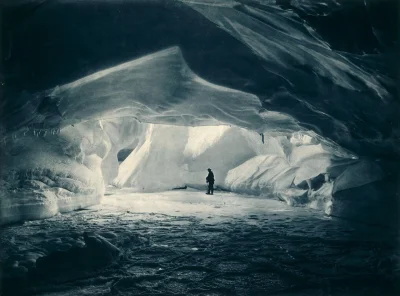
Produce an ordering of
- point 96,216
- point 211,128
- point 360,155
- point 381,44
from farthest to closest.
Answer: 1. point 211,128
2. point 96,216
3. point 360,155
4. point 381,44

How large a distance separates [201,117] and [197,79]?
8.14 feet

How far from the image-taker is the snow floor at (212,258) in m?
3.64

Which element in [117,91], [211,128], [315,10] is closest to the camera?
[315,10]

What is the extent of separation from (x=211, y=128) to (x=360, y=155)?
1311cm

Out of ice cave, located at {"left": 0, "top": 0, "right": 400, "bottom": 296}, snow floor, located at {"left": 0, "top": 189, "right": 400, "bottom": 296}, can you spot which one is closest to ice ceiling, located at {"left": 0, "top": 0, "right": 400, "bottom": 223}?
ice cave, located at {"left": 0, "top": 0, "right": 400, "bottom": 296}

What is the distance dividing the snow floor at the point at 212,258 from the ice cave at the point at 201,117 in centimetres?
3

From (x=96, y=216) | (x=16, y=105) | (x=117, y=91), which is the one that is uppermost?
(x=117, y=91)

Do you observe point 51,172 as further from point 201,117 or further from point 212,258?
point 212,258

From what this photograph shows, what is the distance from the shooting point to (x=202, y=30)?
4.05 metres

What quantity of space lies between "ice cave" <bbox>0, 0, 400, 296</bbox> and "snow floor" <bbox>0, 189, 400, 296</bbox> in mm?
27

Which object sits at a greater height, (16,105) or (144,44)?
(144,44)

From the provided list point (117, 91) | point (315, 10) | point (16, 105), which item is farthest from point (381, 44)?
point (16, 105)

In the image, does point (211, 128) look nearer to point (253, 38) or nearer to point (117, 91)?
point (117, 91)

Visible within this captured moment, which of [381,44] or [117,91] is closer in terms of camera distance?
[381,44]
